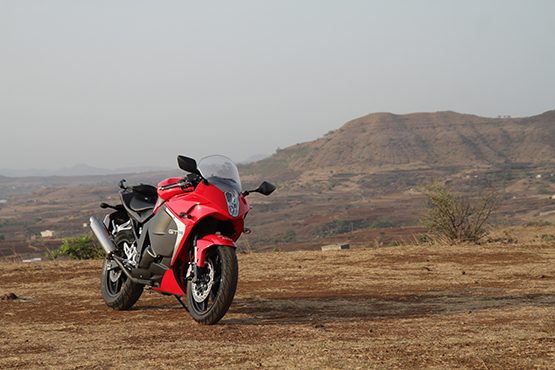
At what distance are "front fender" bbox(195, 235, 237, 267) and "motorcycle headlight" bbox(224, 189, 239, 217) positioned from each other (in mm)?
282

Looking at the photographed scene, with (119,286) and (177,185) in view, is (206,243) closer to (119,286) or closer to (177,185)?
(177,185)

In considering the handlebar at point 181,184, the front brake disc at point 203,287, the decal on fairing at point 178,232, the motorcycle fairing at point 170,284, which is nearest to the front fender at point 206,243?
the front brake disc at point 203,287

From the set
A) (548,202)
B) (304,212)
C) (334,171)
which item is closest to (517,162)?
(334,171)

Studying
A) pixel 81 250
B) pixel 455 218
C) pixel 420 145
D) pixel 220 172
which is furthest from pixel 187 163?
pixel 420 145

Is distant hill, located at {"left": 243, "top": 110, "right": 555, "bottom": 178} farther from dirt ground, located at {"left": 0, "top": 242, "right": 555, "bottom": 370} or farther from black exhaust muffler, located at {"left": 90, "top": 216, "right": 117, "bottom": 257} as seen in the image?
black exhaust muffler, located at {"left": 90, "top": 216, "right": 117, "bottom": 257}

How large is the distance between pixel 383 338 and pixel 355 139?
141172mm

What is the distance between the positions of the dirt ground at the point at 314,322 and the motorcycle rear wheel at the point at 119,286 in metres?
0.16

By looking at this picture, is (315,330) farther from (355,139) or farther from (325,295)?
(355,139)

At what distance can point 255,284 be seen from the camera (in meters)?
8.35

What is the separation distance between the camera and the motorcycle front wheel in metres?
4.69

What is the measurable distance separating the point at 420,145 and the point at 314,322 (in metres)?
133

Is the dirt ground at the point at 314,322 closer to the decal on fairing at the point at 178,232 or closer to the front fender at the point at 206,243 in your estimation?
the front fender at the point at 206,243

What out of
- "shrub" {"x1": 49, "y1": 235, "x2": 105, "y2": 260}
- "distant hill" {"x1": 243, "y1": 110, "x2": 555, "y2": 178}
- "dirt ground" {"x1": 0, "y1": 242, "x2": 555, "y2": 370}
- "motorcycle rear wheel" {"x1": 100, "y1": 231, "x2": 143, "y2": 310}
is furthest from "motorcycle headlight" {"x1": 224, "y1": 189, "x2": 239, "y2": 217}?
"distant hill" {"x1": 243, "y1": 110, "x2": 555, "y2": 178}

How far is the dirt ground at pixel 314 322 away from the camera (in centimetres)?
364
